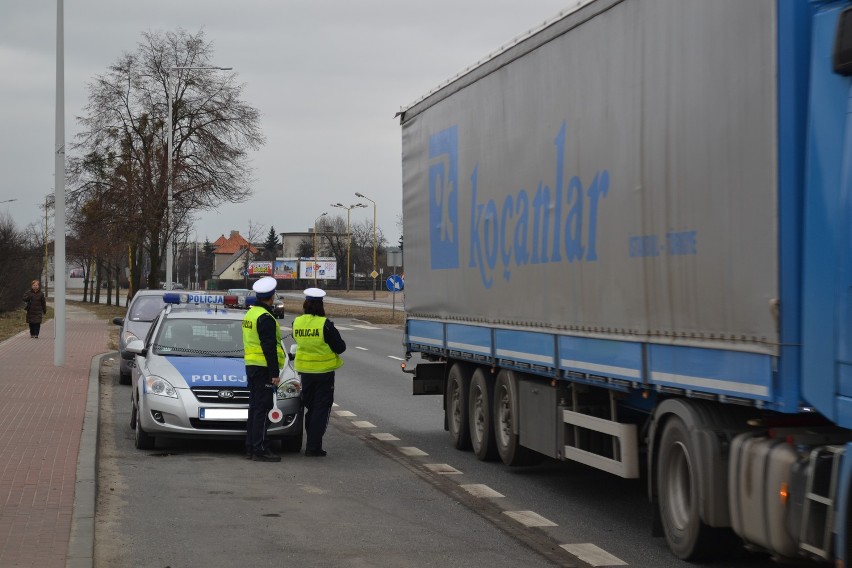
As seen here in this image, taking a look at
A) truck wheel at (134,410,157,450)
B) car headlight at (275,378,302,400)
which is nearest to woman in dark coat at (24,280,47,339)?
truck wheel at (134,410,157,450)

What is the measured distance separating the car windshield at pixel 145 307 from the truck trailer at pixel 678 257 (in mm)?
11530

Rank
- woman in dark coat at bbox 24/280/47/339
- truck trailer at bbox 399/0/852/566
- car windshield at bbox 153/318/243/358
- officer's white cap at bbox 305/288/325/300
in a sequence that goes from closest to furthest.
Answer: truck trailer at bbox 399/0/852/566, officer's white cap at bbox 305/288/325/300, car windshield at bbox 153/318/243/358, woman in dark coat at bbox 24/280/47/339

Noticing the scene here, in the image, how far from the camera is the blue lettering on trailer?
29.8 ft

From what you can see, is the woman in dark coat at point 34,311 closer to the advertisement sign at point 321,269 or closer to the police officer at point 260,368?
the police officer at point 260,368

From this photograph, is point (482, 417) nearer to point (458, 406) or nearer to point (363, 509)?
point (458, 406)

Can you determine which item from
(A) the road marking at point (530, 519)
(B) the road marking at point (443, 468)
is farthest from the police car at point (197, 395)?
(A) the road marking at point (530, 519)

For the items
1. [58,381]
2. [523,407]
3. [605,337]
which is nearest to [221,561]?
[605,337]

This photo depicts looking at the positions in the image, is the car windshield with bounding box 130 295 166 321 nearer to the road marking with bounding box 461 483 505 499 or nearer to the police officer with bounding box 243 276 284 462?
the police officer with bounding box 243 276 284 462

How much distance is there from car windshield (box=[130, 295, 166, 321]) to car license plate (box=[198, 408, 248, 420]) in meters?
10.2

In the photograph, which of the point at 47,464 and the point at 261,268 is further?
the point at 261,268

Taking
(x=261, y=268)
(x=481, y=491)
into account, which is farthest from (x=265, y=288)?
(x=261, y=268)

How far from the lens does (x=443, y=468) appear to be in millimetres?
11516

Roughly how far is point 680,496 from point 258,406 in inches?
222

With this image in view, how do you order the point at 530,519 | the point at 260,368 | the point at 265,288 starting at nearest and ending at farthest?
1. the point at 530,519
2. the point at 260,368
3. the point at 265,288
